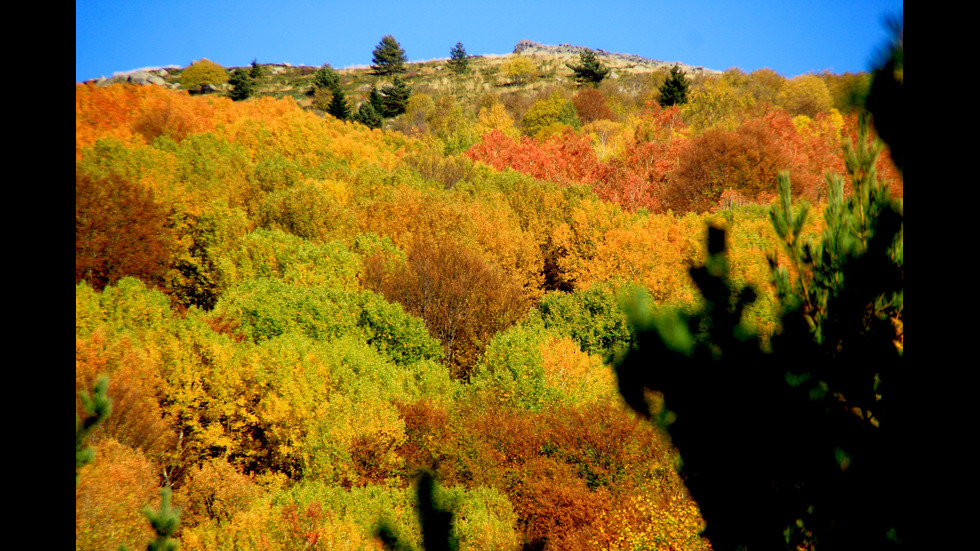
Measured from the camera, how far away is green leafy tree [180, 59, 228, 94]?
10862cm

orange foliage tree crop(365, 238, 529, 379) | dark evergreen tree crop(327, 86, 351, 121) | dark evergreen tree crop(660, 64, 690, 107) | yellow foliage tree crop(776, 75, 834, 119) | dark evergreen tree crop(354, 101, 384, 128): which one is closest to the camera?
orange foliage tree crop(365, 238, 529, 379)

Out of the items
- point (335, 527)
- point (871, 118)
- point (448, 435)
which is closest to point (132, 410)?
point (335, 527)

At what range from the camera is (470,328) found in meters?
34.1

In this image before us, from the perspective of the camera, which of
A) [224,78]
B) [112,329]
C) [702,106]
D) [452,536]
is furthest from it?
[224,78]

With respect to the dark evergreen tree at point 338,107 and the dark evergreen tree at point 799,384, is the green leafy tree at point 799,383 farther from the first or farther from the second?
the dark evergreen tree at point 338,107

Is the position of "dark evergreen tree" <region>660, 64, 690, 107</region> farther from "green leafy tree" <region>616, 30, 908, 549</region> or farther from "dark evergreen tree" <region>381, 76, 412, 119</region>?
"green leafy tree" <region>616, 30, 908, 549</region>

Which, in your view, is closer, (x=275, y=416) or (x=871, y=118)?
(x=871, y=118)

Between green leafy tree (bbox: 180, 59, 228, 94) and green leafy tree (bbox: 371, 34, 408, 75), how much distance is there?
3360 cm

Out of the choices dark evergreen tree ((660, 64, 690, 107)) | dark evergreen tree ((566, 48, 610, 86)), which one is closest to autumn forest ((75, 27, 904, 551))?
dark evergreen tree ((660, 64, 690, 107))

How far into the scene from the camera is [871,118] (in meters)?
3.66

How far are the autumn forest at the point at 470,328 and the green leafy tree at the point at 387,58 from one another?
7139 cm

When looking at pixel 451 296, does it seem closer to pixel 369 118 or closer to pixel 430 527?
pixel 430 527
